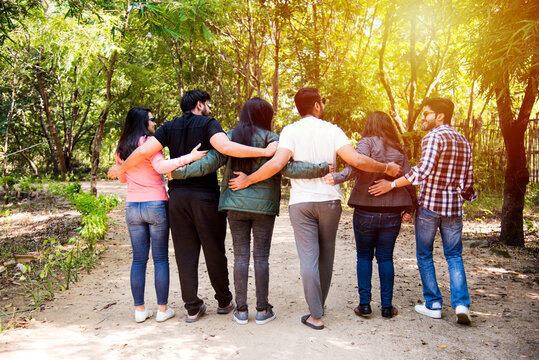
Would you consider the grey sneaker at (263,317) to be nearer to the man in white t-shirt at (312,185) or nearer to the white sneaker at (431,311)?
the man in white t-shirt at (312,185)

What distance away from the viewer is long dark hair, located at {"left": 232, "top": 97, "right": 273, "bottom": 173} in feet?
11.9

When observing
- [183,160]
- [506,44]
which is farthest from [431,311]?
[506,44]

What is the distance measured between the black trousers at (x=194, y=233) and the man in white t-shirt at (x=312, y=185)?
0.31 meters

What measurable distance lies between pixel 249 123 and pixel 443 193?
1.80m

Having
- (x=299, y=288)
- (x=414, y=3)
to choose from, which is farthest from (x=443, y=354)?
(x=414, y=3)

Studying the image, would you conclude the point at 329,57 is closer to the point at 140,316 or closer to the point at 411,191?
the point at 411,191

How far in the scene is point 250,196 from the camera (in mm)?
3562

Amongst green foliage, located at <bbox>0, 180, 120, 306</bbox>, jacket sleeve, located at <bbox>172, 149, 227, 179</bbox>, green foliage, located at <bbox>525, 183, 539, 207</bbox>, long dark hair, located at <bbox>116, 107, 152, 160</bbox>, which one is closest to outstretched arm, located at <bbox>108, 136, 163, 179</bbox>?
long dark hair, located at <bbox>116, 107, 152, 160</bbox>

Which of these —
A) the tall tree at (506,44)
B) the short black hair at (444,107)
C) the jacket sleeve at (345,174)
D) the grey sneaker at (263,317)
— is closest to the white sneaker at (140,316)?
the grey sneaker at (263,317)

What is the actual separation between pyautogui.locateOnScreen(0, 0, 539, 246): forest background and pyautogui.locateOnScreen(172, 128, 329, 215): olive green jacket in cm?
179

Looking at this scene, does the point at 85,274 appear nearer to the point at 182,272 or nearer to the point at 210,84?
the point at 182,272

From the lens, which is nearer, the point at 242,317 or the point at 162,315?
the point at 242,317

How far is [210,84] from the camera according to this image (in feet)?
52.2

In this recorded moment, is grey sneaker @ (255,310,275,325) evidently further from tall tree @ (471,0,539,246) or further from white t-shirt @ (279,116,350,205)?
tall tree @ (471,0,539,246)
